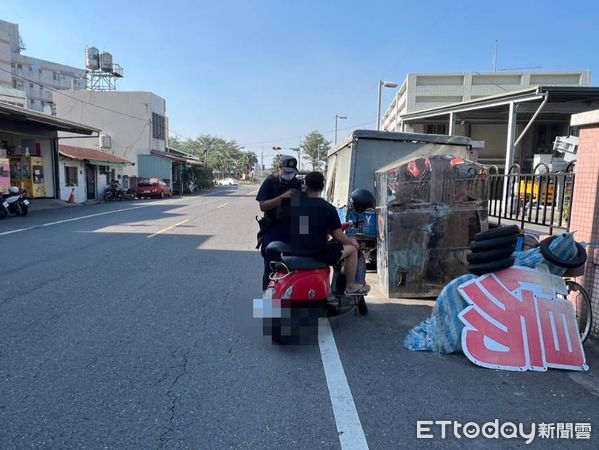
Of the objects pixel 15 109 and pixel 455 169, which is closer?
pixel 455 169

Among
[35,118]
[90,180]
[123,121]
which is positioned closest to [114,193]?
[90,180]

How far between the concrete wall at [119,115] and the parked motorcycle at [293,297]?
126ft

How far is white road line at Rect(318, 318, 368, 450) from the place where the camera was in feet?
8.98

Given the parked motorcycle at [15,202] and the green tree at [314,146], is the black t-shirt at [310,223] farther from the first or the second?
the green tree at [314,146]

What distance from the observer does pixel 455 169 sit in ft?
19.4

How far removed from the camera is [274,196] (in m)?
4.88

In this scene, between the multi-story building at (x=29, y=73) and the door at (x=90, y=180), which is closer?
the door at (x=90, y=180)

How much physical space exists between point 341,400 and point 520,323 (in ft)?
5.99

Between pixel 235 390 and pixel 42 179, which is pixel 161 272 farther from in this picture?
pixel 42 179

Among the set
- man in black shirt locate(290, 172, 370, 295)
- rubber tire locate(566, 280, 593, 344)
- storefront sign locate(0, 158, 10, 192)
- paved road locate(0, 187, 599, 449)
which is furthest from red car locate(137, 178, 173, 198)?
rubber tire locate(566, 280, 593, 344)

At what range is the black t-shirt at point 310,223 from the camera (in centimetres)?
427

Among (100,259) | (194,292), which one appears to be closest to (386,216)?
(194,292)

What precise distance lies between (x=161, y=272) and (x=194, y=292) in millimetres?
1444

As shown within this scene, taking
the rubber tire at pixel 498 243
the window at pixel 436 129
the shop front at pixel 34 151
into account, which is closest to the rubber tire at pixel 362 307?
the rubber tire at pixel 498 243
